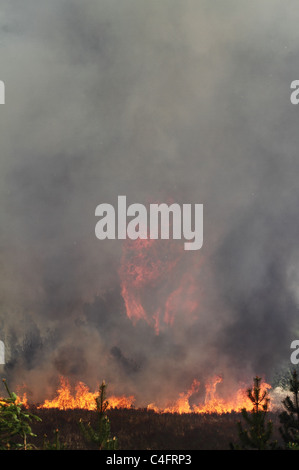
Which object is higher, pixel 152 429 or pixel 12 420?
pixel 12 420

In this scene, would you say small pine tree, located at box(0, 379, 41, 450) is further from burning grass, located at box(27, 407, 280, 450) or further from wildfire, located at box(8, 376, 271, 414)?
wildfire, located at box(8, 376, 271, 414)

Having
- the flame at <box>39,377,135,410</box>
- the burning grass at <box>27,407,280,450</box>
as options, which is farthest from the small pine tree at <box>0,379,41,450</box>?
the flame at <box>39,377,135,410</box>

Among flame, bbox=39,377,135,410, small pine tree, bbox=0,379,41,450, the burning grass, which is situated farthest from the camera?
flame, bbox=39,377,135,410

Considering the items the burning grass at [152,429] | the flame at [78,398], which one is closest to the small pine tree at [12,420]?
the burning grass at [152,429]

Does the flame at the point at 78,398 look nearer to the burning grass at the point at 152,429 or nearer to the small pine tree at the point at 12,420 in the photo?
the burning grass at the point at 152,429

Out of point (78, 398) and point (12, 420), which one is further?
point (78, 398)

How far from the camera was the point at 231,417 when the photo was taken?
33.8 metres

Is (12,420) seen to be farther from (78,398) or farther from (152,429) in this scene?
(78,398)

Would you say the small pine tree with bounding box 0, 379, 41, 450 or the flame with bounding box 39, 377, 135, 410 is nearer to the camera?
the small pine tree with bounding box 0, 379, 41, 450

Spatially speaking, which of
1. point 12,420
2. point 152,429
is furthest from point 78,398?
point 12,420
